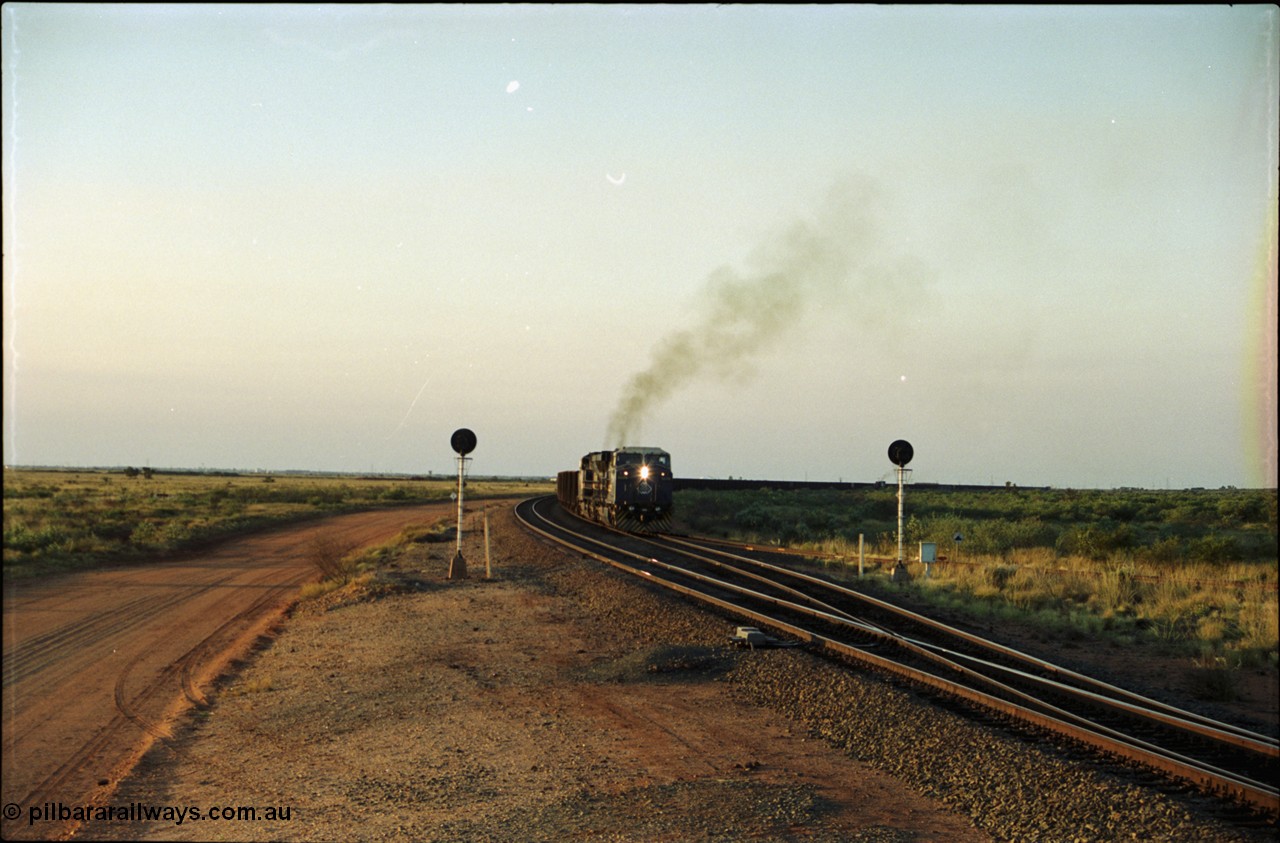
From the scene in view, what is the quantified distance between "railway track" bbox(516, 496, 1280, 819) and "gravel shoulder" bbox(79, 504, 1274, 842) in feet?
1.64

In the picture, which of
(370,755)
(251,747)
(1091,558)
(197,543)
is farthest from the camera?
(197,543)

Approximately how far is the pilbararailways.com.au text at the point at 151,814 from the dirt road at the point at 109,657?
166mm

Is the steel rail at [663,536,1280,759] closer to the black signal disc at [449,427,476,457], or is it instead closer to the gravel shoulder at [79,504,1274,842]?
the gravel shoulder at [79,504,1274,842]

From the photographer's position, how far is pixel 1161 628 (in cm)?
1641

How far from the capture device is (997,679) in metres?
12.2

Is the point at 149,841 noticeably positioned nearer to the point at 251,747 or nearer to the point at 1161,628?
the point at 251,747

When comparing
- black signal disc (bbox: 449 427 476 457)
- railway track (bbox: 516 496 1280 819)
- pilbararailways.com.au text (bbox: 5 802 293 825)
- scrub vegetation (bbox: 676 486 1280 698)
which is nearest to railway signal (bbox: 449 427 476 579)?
black signal disc (bbox: 449 427 476 457)

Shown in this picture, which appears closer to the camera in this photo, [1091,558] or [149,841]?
[149,841]

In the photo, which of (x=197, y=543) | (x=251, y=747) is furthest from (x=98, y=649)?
(x=197, y=543)

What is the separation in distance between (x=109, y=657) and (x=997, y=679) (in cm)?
1583

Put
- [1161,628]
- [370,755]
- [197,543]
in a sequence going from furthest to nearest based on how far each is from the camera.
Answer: [197,543] → [1161,628] → [370,755]

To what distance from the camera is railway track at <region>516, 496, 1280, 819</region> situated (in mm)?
8492

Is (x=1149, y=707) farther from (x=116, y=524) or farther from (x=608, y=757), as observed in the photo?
(x=116, y=524)

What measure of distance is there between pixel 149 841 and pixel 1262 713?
12.3 m
